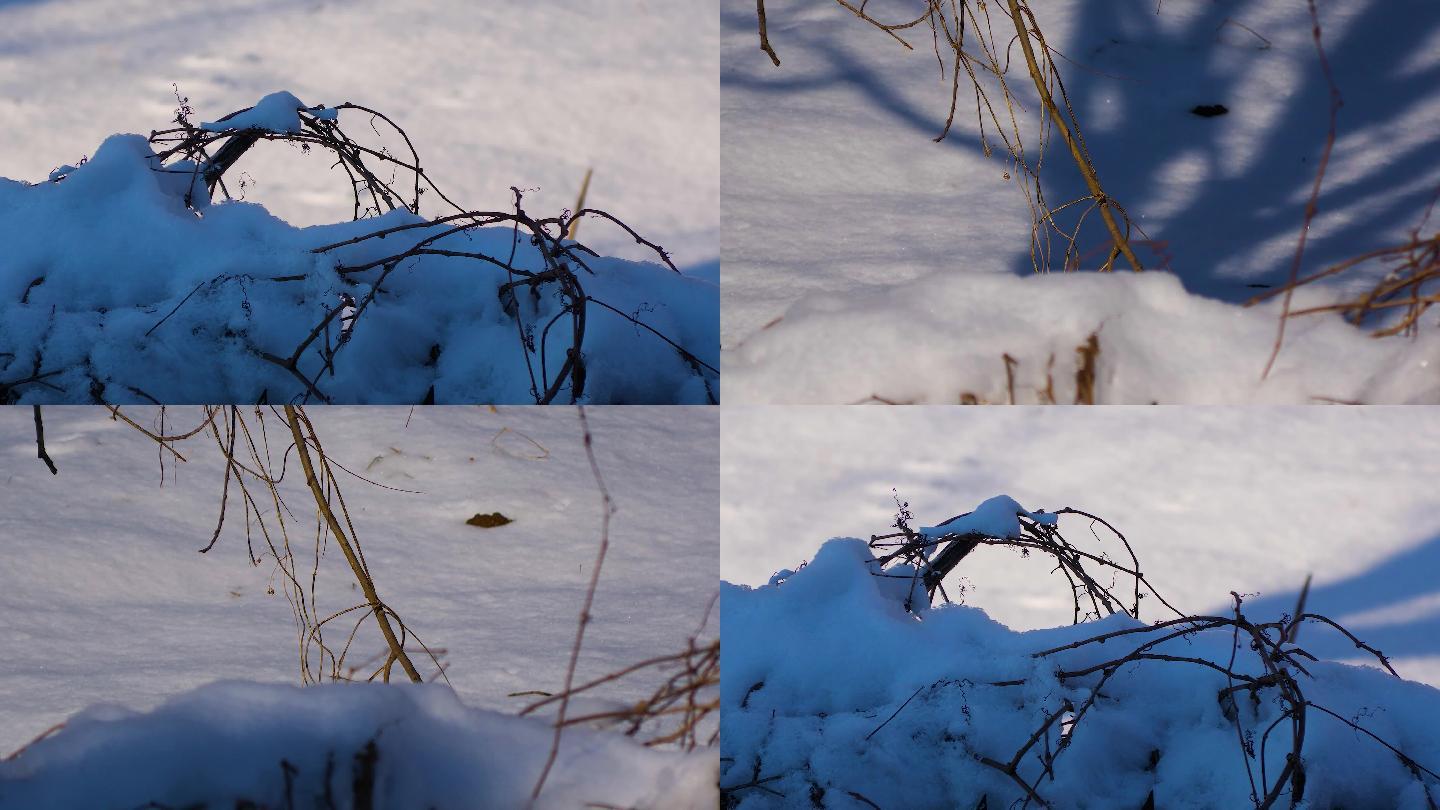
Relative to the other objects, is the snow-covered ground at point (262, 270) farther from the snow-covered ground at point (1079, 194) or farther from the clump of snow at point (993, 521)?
the clump of snow at point (993, 521)

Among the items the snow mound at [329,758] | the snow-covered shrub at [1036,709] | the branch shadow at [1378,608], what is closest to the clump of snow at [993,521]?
the snow-covered shrub at [1036,709]

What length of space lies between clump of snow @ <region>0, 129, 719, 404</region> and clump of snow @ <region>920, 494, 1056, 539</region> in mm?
323

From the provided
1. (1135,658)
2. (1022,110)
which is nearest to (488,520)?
(1135,658)

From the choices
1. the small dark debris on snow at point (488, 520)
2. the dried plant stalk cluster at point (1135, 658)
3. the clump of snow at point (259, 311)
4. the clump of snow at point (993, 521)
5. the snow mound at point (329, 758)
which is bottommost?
the small dark debris on snow at point (488, 520)

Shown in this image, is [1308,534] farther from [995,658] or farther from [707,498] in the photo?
[707,498]

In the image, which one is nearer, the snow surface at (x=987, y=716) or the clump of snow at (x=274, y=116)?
the snow surface at (x=987, y=716)

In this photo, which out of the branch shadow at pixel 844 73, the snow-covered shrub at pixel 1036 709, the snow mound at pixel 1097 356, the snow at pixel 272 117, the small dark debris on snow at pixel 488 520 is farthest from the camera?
the branch shadow at pixel 844 73

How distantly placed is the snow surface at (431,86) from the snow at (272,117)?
5 cm

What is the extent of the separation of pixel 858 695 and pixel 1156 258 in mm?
640

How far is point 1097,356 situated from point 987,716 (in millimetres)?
390

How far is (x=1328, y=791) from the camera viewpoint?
996 millimetres

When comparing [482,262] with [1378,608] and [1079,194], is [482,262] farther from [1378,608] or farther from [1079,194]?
[1378,608]

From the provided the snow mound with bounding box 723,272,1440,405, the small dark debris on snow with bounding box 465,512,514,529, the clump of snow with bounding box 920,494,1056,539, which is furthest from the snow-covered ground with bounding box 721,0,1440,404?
the small dark debris on snow with bounding box 465,512,514,529

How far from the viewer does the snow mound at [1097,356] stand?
902mm
